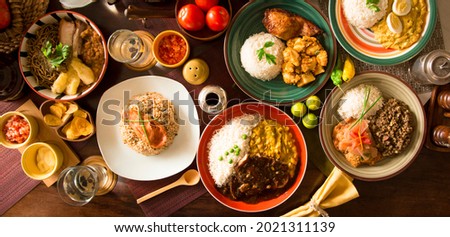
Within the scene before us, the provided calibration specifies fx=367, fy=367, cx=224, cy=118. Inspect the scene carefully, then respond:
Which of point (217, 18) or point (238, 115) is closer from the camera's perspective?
point (217, 18)

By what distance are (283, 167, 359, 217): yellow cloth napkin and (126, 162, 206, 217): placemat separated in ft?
1.74

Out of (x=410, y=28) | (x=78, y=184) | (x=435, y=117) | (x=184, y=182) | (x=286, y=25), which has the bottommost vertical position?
(x=78, y=184)

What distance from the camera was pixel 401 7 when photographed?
1.78 m

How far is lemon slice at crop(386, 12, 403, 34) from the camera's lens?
1.79 metres

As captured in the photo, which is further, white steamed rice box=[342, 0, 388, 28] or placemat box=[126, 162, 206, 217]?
placemat box=[126, 162, 206, 217]

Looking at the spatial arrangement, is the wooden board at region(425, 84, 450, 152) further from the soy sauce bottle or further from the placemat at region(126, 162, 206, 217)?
the soy sauce bottle

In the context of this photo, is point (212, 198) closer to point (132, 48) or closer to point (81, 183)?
point (81, 183)

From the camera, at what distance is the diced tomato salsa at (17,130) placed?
1864 millimetres

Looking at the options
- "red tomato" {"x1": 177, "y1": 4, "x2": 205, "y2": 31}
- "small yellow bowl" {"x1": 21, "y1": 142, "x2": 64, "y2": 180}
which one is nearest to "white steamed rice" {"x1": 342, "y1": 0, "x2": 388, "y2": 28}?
"red tomato" {"x1": 177, "y1": 4, "x2": 205, "y2": 31}

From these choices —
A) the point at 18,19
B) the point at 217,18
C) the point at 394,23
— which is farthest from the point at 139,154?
the point at 394,23

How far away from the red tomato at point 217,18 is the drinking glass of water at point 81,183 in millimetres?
932

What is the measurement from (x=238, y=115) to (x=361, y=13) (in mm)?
789

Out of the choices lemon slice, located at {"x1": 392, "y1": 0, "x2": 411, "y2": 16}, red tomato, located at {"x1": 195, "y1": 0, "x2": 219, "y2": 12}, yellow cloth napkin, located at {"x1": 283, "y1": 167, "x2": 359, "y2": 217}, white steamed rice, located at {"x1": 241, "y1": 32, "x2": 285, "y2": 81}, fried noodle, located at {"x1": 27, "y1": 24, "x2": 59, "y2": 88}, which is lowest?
yellow cloth napkin, located at {"x1": 283, "y1": 167, "x2": 359, "y2": 217}

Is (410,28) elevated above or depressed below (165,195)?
above
